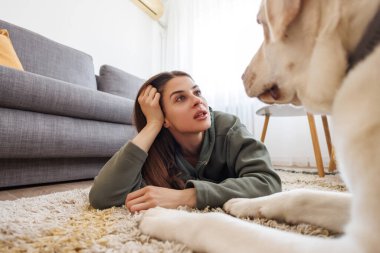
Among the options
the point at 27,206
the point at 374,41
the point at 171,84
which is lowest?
the point at 27,206

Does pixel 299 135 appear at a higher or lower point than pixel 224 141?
lower

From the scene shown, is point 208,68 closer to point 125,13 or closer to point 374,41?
point 125,13

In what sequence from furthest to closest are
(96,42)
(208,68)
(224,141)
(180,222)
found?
(208,68) < (96,42) < (224,141) < (180,222)

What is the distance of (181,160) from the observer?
1059mm

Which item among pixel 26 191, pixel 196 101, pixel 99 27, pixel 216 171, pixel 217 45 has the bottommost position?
pixel 26 191

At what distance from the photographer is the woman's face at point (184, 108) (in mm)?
981

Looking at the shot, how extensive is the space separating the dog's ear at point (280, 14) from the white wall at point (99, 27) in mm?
2393

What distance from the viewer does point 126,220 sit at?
25.7 inches

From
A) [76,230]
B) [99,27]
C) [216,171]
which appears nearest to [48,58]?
[99,27]

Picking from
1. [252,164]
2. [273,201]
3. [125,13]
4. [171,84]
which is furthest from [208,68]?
[273,201]

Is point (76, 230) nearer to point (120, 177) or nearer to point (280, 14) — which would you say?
point (120, 177)

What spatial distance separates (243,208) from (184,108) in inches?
18.1

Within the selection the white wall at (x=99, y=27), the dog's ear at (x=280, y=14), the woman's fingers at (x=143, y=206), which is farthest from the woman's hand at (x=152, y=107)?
the white wall at (x=99, y=27)

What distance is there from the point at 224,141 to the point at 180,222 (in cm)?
53
